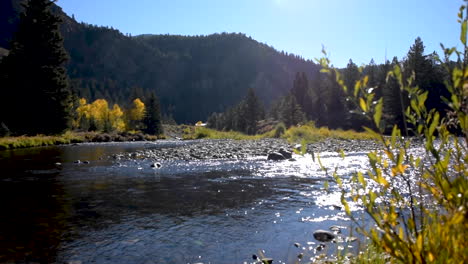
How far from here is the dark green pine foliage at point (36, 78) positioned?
30531 millimetres

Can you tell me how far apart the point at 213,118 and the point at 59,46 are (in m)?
70.0

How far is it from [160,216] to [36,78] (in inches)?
1223

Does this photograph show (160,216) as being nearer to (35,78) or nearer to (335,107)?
(35,78)

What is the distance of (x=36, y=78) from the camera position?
31203 mm

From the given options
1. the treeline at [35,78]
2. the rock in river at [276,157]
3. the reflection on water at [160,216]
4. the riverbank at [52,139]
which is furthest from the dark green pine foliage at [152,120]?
the reflection on water at [160,216]

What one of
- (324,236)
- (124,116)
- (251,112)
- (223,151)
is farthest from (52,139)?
(251,112)

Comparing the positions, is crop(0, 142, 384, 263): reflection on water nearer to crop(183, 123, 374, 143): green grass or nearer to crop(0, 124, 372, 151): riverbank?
crop(0, 124, 372, 151): riverbank

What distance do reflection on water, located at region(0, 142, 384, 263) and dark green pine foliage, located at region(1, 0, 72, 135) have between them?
73.2 feet

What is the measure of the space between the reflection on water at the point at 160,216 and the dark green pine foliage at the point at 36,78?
22303mm

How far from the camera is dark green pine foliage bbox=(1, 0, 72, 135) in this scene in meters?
30.5

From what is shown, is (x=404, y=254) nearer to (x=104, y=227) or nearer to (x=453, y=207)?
(x=453, y=207)

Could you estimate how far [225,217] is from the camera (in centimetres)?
621

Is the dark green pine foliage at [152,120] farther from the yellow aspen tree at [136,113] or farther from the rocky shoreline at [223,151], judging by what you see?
the rocky shoreline at [223,151]

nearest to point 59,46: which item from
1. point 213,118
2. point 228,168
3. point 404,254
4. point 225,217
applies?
point 228,168
